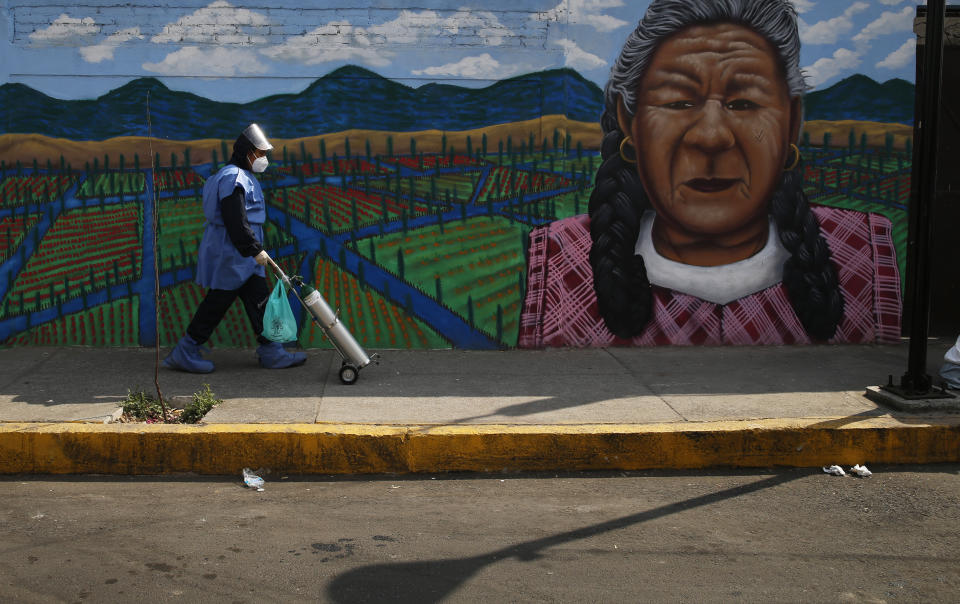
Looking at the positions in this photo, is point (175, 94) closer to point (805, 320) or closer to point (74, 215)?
point (74, 215)

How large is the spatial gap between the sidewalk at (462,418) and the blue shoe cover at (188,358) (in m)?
0.07

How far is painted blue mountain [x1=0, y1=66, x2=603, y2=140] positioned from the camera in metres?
7.06

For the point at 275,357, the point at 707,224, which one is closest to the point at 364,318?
the point at 275,357

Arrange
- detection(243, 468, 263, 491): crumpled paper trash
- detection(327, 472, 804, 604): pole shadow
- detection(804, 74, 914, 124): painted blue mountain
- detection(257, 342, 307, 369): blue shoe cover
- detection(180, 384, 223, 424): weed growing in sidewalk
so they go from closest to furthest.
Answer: detection(327, 472, 804, 604): pole shadow
detection(243, 468, 263, 491): crumpled paper trash
detection(180, 384, 223, 424): weed growing in sidewalk
detection(257, 342, 307, 369): blue shoe cover
detection(804, 74, 914, 124): painted blue mountain

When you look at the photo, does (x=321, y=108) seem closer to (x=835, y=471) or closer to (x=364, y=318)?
(x=364, y=318)

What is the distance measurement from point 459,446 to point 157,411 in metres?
1.81

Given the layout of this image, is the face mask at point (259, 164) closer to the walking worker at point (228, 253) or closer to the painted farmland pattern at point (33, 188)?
the walking worker at point (228, 253)

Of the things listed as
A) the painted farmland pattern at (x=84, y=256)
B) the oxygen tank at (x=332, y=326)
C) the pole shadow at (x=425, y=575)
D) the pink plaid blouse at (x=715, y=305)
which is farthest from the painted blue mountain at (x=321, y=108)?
the pole shadow at (x=425, y=575)

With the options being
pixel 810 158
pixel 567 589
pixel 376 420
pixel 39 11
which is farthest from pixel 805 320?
pixel 39 11

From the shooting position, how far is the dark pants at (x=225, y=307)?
6.48m

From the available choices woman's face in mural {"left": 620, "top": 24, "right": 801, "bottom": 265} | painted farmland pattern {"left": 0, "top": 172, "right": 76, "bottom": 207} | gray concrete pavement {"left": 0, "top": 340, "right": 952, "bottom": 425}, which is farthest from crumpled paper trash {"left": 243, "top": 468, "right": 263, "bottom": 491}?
woman's face in mural {"left": 620, "top": 24, "right": 801, "bottom": 265}

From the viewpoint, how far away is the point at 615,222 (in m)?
7.39

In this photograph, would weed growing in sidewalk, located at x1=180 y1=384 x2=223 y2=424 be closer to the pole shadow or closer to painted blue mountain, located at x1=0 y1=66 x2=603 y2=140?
the pole shadow

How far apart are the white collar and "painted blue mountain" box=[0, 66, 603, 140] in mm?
1172
